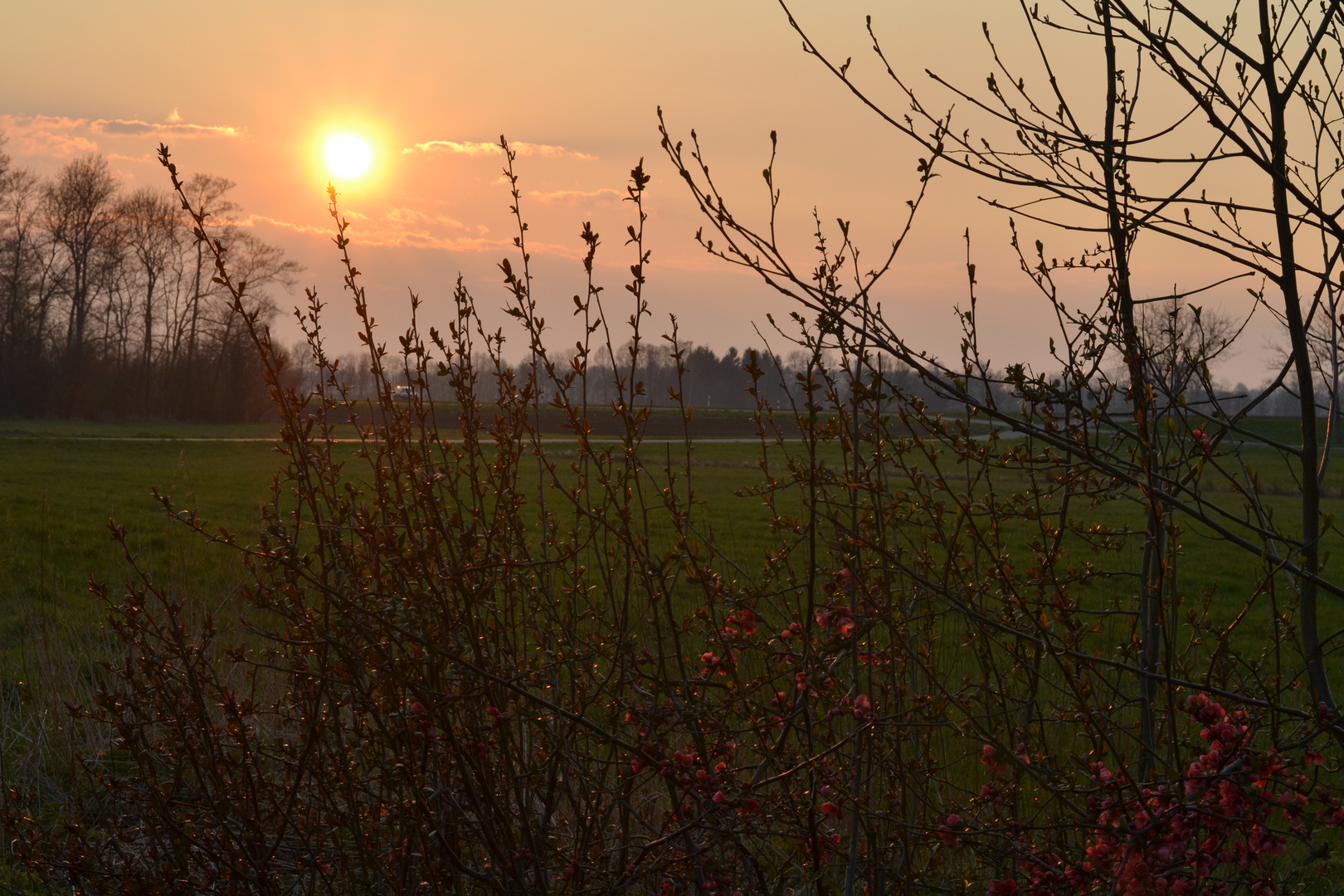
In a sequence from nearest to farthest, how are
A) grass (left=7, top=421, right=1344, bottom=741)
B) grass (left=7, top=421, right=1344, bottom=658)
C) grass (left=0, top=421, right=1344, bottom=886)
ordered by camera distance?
grass (left=0, top=421, right=1344, bottom=886) < grass (left=7, top=421, right=1344, bottom=741) < grass (left=7, top=421, right=1344, bottom=658)

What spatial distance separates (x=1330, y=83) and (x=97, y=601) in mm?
7510

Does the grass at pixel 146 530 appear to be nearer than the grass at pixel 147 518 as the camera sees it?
Yes

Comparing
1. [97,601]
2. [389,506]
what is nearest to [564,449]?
[97,601]

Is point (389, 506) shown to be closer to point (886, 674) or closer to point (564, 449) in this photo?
point (886, 674)

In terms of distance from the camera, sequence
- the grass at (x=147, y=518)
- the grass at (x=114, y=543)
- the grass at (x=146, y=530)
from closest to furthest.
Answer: the grass at (x=114, y=543) → the grass at (x=146, y=530) → the grass at (x=147, y=518)

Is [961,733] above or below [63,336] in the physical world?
below

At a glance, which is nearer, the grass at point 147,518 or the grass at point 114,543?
the grass at point 114,543

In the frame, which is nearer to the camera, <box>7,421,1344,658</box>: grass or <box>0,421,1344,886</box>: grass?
<box>0,421,1344,886</box>: grass

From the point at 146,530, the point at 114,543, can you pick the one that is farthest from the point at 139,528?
the point at 114,543

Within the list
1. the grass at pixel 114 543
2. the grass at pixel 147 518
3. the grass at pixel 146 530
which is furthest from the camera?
the grass at pixel 147 518

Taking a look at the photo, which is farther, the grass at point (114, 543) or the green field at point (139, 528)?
the green field at point (139, 528)

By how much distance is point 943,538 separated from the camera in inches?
96.7

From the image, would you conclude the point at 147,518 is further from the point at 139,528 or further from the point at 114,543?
the point at 114,543

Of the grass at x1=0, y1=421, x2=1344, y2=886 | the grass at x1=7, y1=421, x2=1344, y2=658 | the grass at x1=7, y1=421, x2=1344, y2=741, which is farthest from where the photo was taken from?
the grass at x1=7, y1=421, x2=1344, y2=658
